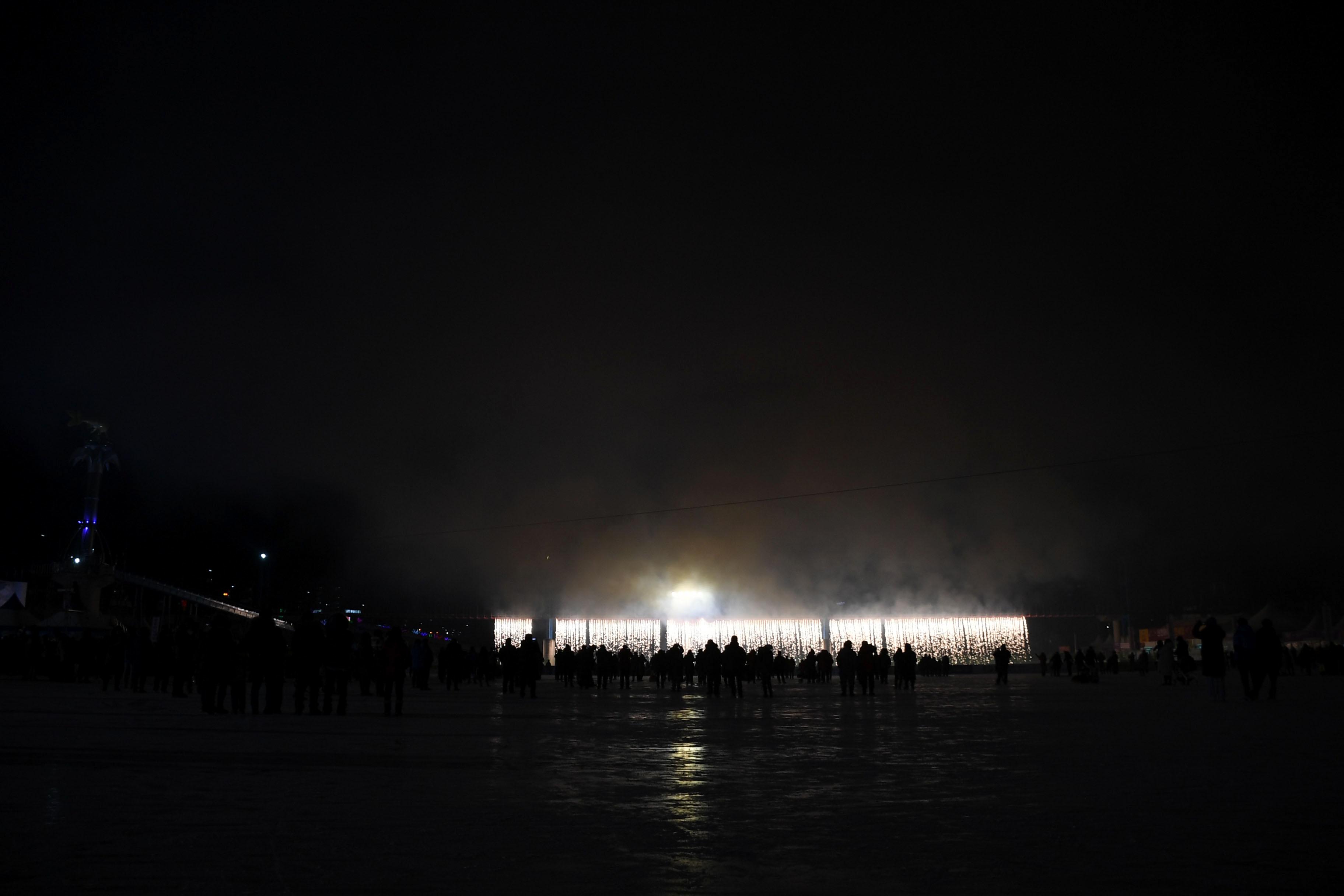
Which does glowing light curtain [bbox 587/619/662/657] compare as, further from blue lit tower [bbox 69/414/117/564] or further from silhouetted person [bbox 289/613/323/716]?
silhouetted person [bbox 289/613/323/716]

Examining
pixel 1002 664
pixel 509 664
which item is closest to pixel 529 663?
pixel 509 664

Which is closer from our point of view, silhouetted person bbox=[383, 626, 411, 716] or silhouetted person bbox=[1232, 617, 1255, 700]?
silhouetted person bbox=[383, 626, 411, 716]

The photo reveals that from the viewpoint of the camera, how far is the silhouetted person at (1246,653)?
59.7 ft

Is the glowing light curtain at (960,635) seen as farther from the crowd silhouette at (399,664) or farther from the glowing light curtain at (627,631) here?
the crowd silhouette at (399,664)

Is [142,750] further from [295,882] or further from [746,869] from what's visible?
[746,869]

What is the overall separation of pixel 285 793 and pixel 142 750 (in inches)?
143

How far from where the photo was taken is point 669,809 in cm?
571

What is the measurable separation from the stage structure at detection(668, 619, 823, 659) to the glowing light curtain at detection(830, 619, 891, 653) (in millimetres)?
1110

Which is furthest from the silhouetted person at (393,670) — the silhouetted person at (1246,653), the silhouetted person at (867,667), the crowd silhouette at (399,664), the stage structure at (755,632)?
the stage structure at (755,632)

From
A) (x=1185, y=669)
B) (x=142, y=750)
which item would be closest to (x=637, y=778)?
(x=142, y=750)

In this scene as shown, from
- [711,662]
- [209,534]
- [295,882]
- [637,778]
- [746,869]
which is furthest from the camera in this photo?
[209,534]

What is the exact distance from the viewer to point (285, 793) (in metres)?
6.23

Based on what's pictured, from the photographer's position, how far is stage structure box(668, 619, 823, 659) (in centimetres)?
7156

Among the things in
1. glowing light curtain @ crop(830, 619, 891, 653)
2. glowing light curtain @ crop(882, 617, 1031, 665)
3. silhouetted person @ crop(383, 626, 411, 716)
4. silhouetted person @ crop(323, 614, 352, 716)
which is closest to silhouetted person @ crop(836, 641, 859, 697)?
silhouetted person @ crop(383, 626, 411, 716)
